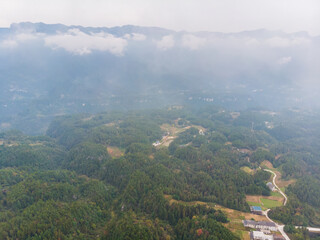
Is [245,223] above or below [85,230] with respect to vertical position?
above

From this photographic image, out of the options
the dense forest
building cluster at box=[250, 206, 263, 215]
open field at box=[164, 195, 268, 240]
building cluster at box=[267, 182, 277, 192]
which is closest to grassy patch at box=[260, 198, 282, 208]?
the dense forest

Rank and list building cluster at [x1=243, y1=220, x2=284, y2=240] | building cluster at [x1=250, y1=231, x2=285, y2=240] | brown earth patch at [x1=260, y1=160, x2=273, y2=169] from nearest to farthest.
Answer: building cluster at [x1=250, y1=231, x2=285, y2=240], building cluster at [x1=243, y1=220, x2=284, y2=240], brown earth patch at [x1=260, y1=160, x2=273, y2=169]

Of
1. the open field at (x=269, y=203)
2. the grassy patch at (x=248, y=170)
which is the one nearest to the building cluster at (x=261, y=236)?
the open field at (x=269, y=203)

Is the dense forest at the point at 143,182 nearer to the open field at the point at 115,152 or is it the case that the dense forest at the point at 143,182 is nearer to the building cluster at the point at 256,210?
the open field at the point at 115,152

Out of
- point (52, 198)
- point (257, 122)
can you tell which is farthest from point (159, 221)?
point (257, 122)

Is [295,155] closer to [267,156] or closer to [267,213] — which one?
[267,156]

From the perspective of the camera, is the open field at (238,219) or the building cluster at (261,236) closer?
the building cluster at (261,236)

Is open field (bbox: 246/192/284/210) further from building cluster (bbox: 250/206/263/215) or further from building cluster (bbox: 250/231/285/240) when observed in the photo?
building cluster (bbox: 250/231/285/240)

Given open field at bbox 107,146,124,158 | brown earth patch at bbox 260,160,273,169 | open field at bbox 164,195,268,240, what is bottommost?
open field at bbox 107,146,124,158
